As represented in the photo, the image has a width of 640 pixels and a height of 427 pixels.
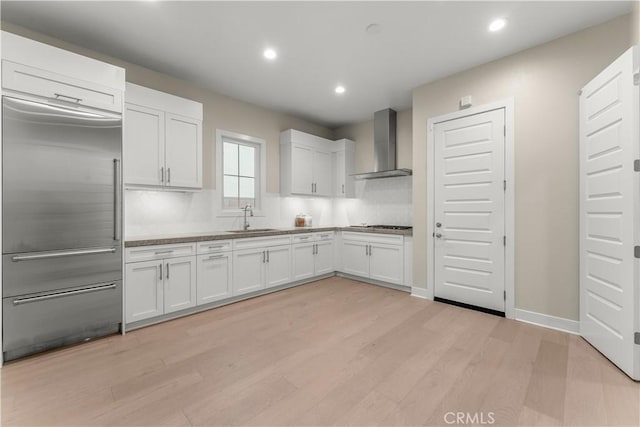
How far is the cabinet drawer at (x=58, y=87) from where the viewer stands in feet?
6.96

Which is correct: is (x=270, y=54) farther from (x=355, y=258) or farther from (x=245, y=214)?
(x=355, y=258)

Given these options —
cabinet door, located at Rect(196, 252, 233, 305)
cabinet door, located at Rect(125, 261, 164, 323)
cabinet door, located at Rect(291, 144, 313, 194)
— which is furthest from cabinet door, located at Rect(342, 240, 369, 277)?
cabinet door, located at Rect(125, 261, 164, 323)

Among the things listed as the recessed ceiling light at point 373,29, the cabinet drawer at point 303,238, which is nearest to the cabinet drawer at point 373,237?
the cabinet drawer at point 303,238

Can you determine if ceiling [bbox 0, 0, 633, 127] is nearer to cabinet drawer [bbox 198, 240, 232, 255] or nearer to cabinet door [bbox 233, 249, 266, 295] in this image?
cabinet drawer [bbox 198, 240, 232, 255]

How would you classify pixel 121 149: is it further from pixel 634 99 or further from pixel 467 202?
pixel 634 99

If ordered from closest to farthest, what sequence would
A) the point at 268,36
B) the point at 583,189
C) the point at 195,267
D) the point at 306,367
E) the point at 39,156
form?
the point at 306,367, the point at 39,156, the point at 583,189, the point at 268,36, the point at 195,267

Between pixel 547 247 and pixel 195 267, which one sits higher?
pixel 547 247

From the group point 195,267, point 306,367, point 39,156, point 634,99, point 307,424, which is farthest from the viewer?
point 195,267

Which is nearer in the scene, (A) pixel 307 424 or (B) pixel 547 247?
(A) pixel 307 424

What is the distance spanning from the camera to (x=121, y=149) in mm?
2607

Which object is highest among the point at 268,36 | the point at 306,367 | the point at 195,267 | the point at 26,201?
the point at 268,36

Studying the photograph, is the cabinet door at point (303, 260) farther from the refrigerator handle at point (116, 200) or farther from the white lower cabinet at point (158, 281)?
the refrigerator handle at point (116, 200)

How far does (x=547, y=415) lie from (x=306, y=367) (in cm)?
144

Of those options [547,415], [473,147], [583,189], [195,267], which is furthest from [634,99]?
[195,267]
